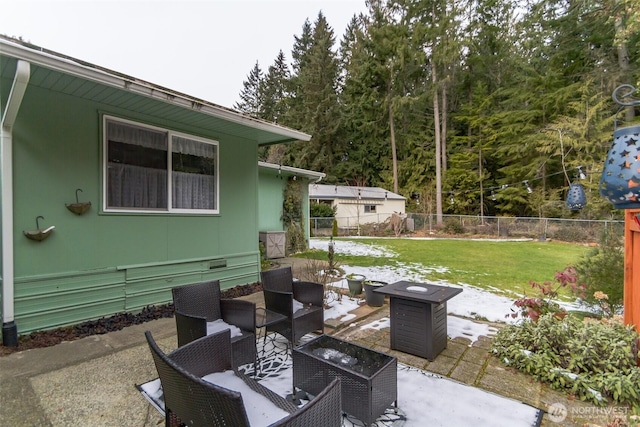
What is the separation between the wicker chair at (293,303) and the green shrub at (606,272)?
3342 millimetres

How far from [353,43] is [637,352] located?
3003 cm

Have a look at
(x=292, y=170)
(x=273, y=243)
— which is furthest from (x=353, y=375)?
(x=292, y=170)

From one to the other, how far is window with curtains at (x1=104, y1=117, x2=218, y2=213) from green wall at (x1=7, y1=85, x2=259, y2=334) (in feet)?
0.40

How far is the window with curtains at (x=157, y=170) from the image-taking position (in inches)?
154

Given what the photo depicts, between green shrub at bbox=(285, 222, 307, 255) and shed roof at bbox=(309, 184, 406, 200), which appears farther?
shed roof at bbox=(309, 184, 406, 200)

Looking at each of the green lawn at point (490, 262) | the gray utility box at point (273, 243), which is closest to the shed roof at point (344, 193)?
the green lawn at point (490, 262)

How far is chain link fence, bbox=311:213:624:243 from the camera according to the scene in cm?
1362

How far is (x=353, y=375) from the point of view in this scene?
1.87m

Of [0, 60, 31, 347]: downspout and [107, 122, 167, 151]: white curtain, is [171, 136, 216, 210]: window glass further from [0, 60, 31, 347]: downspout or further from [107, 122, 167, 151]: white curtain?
[0, 60, 31, 347]: downspout

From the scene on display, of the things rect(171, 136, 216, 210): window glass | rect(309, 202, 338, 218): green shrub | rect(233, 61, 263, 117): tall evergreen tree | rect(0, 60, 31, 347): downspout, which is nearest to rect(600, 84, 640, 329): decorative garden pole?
rect(171, 136, 216, 210): window glass

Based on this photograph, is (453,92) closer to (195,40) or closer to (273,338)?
(195,40)

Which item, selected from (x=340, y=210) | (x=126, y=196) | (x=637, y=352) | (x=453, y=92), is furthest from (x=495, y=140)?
(x=126, y=196)

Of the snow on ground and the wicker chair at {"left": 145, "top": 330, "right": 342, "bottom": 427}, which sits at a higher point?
the wicker chair at {"left": 145, "top": 330, "right": 342, "bottom": 427}

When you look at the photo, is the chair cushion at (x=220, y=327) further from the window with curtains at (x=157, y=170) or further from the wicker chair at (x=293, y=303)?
the window with curtains at (x=157, y=170)
